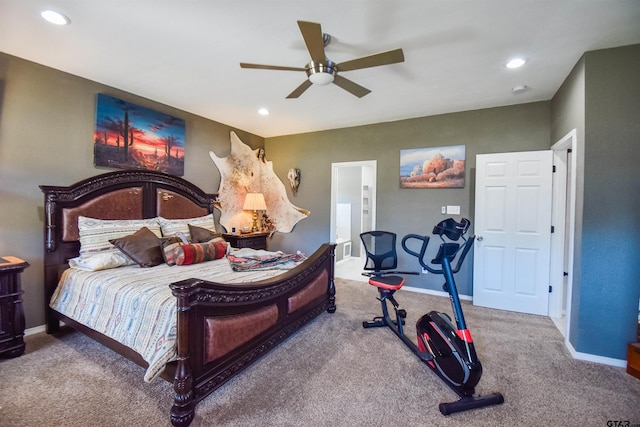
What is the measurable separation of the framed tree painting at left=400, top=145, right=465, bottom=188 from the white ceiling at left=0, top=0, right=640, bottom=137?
0.81 m

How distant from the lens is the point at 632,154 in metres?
2.22

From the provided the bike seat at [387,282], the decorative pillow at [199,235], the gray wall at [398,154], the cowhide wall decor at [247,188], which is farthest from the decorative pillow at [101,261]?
the gray wall at [398,154]

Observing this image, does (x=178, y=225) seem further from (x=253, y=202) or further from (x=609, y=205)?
(x=609, y=205)

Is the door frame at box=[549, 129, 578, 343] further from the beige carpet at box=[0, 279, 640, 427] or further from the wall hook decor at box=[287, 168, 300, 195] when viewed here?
the wall hook decor at box=[287, 168, 300, 195]

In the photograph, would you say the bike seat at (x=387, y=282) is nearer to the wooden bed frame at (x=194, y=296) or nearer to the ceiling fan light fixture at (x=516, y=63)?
the wooden bed frame at (x=194, y=296)

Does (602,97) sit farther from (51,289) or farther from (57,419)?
(51,289)

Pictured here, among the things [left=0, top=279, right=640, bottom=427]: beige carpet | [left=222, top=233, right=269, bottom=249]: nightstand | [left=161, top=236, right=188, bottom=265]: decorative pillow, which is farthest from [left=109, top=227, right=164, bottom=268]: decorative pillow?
[left=222, top=233, right=269, bottom=249]: nightstand

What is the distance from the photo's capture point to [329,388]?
196 cm

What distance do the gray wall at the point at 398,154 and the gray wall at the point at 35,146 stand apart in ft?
9.99

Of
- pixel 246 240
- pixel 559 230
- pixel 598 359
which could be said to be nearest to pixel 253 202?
pixel 246 240

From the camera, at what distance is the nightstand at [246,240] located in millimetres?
4336

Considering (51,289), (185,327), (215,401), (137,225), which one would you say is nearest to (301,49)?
(185,327)

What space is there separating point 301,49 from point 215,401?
9.08 feet

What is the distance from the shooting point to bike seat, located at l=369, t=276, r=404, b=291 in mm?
2600
